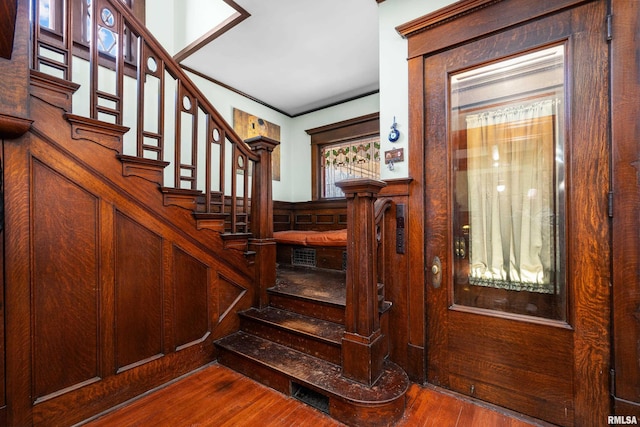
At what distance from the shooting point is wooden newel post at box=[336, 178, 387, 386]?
65.4 inches

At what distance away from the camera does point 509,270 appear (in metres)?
1.74

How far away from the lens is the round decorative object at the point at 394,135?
2059 millimetres

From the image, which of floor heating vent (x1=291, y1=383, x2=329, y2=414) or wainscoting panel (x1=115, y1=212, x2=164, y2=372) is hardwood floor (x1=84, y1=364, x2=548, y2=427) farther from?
wainscoting panel (x1=115, y1=212, x2=164, y2=372)

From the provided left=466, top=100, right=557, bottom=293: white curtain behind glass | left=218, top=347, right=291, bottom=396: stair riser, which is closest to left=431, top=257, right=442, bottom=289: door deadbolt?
left=466, top=100, right=557, bottom=293: white curtain behind glass

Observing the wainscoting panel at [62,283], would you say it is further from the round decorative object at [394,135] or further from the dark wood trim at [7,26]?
the round decorative object at [394,135]

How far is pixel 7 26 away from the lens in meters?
1.14

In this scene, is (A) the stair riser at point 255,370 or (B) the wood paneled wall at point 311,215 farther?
(B) the wood paneled wall at point 311,215

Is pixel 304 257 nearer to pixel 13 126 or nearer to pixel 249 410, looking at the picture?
→ pixel 249 410

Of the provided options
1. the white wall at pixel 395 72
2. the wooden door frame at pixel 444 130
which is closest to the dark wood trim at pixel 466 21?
the wooden door frame at pixel 444 130

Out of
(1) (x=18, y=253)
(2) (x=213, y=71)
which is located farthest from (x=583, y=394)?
(2) (x=213, y=71)

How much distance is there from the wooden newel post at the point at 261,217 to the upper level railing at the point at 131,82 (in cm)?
6

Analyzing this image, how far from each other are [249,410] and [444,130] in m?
2.25

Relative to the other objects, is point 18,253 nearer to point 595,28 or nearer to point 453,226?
point 453,226

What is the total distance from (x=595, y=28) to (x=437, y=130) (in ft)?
2.95
